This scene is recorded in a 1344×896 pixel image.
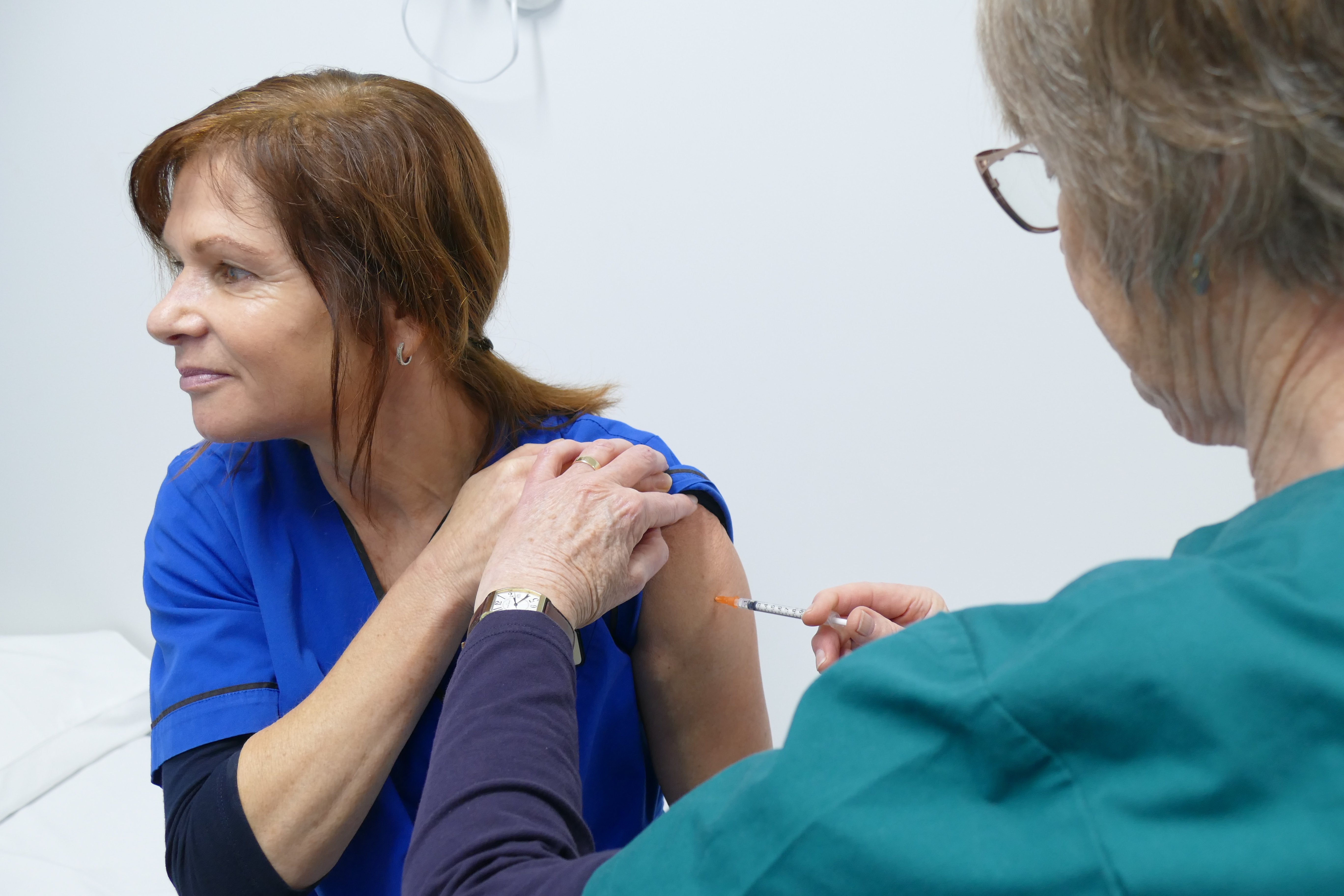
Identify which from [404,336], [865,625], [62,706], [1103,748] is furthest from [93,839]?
[1103,748]

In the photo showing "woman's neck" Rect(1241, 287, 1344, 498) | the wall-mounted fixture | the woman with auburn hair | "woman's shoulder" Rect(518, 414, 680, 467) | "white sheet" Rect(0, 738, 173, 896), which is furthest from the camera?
the wall-mounted fixture

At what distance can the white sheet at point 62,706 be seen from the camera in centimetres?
174

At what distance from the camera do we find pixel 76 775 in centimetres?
182

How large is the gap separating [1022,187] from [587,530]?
49 cm

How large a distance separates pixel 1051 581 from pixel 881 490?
0.36 meters

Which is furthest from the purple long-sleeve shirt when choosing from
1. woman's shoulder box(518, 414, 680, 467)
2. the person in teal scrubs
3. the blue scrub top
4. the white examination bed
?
the white examination bed

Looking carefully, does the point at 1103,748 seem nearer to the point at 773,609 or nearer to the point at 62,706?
the point at 773,609

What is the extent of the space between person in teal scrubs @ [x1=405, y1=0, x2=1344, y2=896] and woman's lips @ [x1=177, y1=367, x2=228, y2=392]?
61cm

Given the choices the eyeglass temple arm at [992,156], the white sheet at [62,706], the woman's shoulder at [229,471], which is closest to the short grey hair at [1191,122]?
the eyeglass temple arm at [992,156]

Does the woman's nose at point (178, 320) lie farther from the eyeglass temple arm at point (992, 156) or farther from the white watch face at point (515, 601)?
the eyeglass temple arm at point (992, 156)

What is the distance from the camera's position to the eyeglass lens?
727 millimetres

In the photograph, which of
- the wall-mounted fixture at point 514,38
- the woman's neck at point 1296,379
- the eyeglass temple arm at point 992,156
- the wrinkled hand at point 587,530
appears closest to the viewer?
the woman's neck at point 1296,379

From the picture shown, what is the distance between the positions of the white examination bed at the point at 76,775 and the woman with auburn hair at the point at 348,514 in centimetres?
74

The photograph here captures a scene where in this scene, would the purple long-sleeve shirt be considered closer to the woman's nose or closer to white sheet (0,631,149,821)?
the woman's nose
